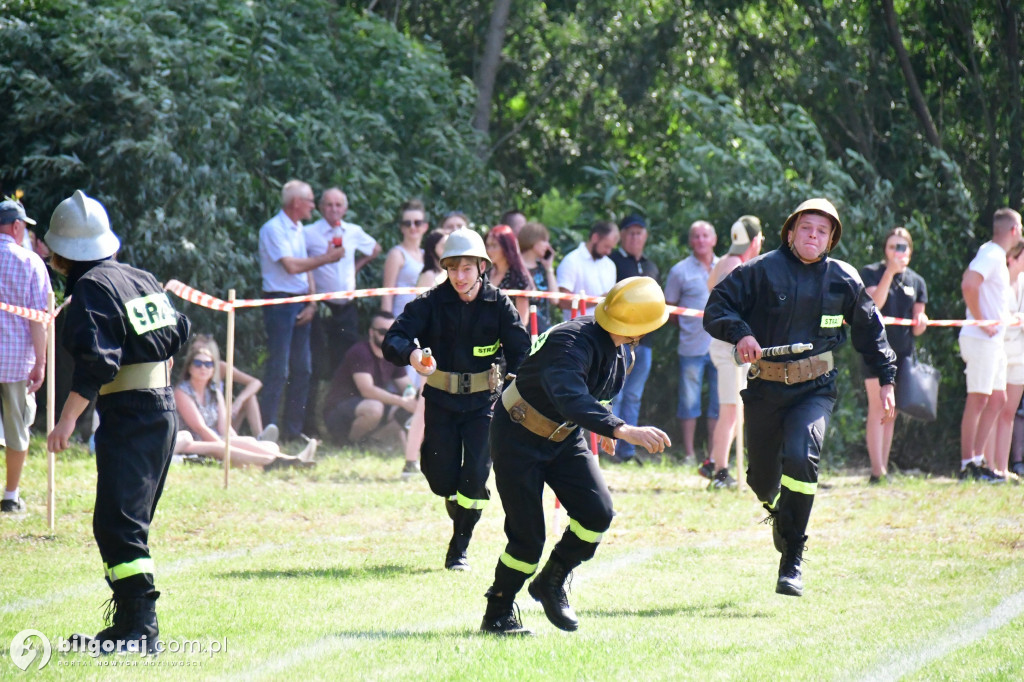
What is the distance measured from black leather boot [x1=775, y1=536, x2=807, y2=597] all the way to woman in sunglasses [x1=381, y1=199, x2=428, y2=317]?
5595 millimetres

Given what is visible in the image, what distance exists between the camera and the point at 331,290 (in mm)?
12484

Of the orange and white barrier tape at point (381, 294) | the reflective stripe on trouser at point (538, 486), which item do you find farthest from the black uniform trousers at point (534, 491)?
the orange and white barrier tape at point (381, 294)

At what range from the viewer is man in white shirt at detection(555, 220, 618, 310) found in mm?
12539

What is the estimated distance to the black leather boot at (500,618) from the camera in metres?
Result: 6.17

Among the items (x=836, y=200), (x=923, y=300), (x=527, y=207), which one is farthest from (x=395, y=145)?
(x=923, y=300)

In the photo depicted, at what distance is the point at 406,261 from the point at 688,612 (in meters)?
6.25

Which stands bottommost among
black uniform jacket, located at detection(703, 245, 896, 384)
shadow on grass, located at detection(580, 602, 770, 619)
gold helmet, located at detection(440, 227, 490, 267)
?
shadow on grass, located at detection(580, 602, 770, 619)

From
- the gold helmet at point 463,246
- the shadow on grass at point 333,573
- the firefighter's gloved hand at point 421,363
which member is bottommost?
the shadow on grass at point 333,573

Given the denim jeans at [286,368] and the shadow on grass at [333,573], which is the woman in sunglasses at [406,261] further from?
the shadow on grass at [333,573]

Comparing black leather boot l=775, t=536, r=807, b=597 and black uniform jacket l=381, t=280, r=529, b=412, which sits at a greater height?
black uniform jacket l=381, t=280, r=529, b=412

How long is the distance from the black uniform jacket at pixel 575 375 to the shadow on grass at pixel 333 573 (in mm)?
2174

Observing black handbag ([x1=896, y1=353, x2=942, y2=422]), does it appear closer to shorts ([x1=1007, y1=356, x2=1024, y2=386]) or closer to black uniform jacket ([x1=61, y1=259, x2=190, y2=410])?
shorts ([x1=1007, y1=356, x2=1024, y2=386])

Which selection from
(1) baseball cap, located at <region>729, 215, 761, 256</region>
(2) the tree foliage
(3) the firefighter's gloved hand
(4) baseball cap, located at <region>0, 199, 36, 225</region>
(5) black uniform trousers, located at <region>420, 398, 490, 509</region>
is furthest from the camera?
(2) the tree foliage

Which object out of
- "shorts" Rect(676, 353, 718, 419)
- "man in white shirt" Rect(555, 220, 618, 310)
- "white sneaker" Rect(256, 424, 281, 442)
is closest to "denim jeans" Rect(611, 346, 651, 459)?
"shorts" Rect(676, 353, 718, 419)
